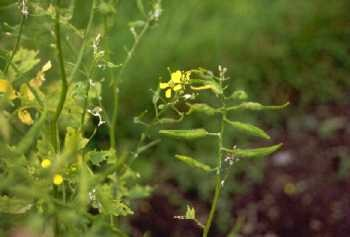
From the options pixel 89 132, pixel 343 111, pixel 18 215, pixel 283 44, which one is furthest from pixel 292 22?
pixel 18 215

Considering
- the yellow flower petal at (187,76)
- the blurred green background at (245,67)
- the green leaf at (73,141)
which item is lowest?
the green leaf at (73,141)

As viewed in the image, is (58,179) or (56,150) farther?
(56,150)

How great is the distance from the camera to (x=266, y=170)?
3664mm

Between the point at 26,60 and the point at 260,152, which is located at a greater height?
the point at 26,60

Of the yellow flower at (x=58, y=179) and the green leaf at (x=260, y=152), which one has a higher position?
the green leaf at (x=260, y=152)

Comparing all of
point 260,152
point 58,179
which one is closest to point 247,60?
point 260,152

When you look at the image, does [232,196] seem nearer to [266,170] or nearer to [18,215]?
[266,170]

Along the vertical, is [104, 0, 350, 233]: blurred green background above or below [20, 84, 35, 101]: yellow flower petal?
above

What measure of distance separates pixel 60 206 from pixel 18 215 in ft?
0.90

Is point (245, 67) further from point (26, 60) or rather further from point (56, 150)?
point (56, 150)

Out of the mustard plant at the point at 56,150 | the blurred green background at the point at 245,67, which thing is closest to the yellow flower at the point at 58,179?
the mustard plant at the point at 56,150

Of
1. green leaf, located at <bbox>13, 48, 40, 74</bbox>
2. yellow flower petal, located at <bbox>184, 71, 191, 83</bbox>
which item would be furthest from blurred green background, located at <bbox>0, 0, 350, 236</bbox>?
yellow flower petal, located at <bbox>184, 71, 191, 83</bbox>

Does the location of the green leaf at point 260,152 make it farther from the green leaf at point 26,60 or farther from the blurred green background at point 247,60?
the blurred green background at point 247,60

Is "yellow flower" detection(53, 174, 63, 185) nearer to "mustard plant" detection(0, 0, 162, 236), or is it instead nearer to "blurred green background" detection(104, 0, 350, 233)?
"mustard plant" detection(0, 0, 162, 236)
